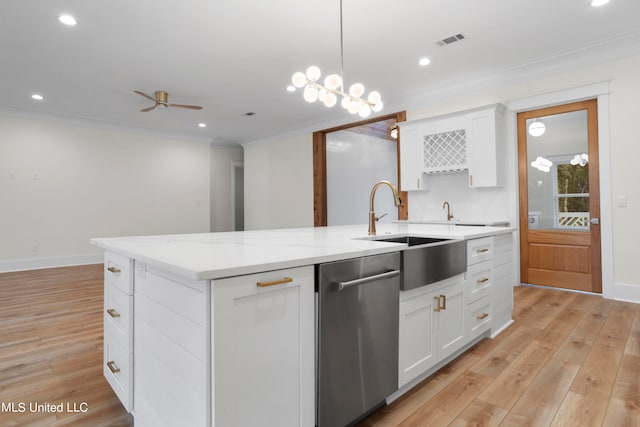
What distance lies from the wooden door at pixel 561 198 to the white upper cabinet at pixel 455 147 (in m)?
0.39

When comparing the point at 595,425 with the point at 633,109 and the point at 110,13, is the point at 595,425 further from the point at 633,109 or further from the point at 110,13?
the point at 110,13

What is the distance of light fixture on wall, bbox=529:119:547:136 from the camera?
163 inches

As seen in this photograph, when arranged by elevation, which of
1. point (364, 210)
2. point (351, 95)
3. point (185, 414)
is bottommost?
point (185, 414)

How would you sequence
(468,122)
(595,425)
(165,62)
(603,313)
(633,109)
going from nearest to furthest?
(595,425) → (603,313) → (633,109) → (165,62) → (468,122)

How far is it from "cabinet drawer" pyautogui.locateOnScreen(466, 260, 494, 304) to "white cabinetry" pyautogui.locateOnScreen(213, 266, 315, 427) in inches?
53.7

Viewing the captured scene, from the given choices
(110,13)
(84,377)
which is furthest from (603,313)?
(110,13)

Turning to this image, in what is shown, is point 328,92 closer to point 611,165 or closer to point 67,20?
point 67,20

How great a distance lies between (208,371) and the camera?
1.00 metres

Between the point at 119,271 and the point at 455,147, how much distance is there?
4.18m

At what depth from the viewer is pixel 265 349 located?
1.12 meters

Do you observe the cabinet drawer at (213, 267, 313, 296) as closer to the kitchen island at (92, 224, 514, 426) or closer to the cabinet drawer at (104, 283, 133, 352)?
the kitchen island at (92, 224, 514, 426)

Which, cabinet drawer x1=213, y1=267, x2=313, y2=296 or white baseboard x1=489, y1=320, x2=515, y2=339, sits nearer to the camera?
cabinet drawer x1=213, y1=267, x2=313, y2=296

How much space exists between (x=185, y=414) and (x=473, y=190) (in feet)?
14.6

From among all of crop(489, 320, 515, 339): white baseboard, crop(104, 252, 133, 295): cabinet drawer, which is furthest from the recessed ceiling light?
crop(489, 320, 515, 339): white baseboard
